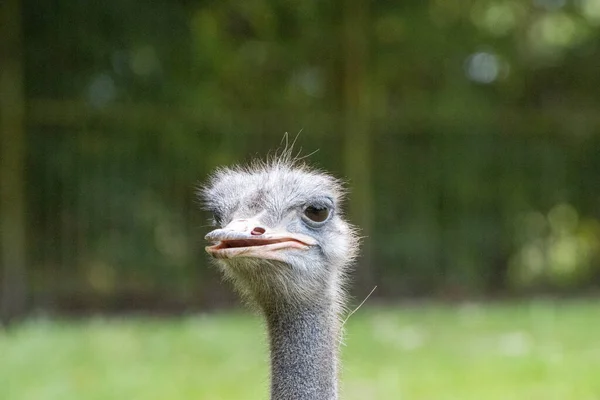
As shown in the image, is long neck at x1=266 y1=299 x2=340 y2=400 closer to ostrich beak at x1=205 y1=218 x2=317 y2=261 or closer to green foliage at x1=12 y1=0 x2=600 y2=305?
ostrich beak at x1=205 y1=218 x2=317 y2=261

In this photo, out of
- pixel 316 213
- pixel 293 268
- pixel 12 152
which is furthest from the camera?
pixel 12 152

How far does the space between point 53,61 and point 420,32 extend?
2.88 meters

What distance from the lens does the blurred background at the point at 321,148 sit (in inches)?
260

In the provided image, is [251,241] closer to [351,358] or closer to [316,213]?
[316,213]

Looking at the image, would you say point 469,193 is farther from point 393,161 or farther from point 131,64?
point 131,64

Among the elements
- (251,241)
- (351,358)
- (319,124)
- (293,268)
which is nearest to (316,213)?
(293,268)

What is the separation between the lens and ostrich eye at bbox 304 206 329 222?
7.14ft


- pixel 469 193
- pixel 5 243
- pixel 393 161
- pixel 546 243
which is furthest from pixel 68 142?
pixel 546 243

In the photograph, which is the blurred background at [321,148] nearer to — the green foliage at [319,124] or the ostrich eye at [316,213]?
the green foliage at [319,124]

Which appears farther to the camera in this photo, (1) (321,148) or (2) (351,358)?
(1) (321,148)

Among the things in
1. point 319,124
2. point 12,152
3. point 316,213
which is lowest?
point 316,213

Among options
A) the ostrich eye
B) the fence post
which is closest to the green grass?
the fence post

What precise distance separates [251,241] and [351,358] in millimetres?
3148

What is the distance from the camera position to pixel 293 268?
2.09 m
